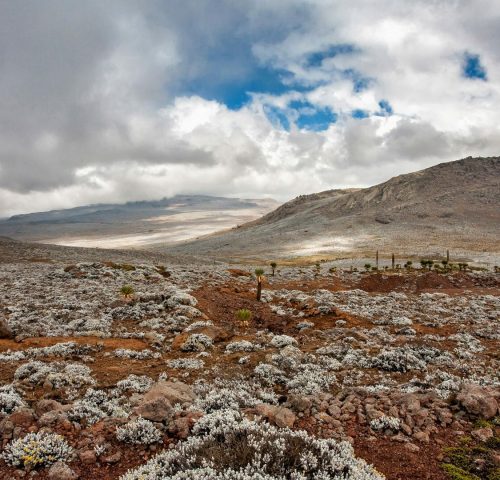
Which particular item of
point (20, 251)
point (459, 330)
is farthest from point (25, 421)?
point (20, 251)

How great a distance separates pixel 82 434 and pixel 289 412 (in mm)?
4822

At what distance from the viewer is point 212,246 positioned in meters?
198

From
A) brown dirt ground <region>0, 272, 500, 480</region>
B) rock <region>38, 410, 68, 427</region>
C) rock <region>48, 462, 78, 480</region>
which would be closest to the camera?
rock <region>48, 462, 78, 480</region>

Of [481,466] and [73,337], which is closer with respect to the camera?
[481,466]

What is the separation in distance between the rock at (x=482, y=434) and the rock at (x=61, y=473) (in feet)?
28.6

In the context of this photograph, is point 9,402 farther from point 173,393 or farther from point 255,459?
point 255,459

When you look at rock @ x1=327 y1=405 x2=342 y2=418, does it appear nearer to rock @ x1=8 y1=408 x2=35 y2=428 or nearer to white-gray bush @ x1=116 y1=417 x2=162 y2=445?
white-gray bush @ x1=116 y1=417 x2=162 y2=445

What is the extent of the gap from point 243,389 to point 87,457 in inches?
221

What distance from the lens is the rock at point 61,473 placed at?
693 centimetres

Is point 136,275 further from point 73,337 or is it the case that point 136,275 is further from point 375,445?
point 375,445

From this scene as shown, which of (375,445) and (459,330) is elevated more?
(375,445)

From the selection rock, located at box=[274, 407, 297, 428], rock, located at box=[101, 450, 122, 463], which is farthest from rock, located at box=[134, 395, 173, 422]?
rock, located at box=[274, 407, 297, 428]

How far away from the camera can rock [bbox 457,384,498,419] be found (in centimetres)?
915

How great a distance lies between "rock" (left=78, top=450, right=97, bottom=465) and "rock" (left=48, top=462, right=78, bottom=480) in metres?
0.33
